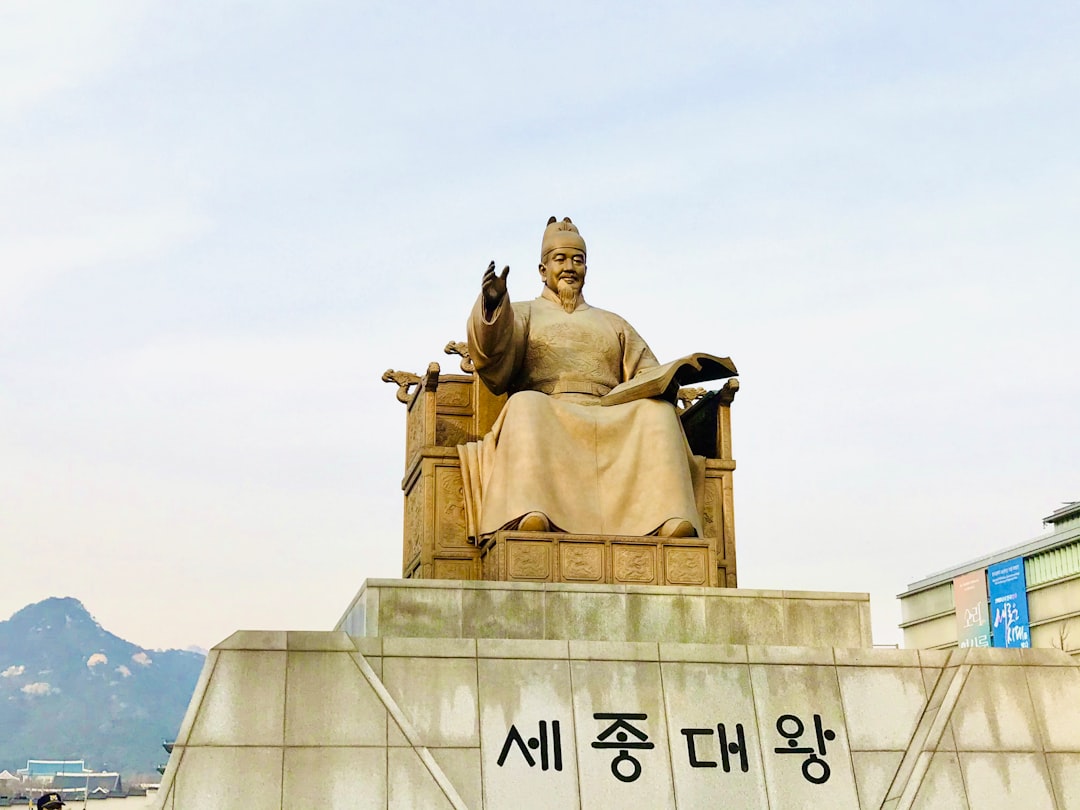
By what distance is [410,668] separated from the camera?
25.3 ft

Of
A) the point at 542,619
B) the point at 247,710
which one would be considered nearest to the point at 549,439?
the point at 542,619

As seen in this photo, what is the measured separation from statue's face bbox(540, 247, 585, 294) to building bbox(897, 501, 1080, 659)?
856 inches

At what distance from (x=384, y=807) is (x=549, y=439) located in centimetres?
273

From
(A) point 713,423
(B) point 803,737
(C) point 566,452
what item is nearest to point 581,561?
(C) point 566,452

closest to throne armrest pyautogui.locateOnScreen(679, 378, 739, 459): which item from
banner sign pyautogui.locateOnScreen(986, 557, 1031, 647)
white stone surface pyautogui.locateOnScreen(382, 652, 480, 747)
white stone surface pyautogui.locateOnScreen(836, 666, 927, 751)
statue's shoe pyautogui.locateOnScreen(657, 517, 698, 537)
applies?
statue's shoe pyautogui.locateOnScreen(657, 517, 698, 537)

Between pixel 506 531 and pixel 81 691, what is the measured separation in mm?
109280

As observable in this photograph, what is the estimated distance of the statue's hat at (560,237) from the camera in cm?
1051

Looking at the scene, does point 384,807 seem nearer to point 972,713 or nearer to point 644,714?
point 644,714

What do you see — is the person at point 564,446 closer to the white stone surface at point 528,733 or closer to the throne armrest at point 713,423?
the throne armrest at point 713,423

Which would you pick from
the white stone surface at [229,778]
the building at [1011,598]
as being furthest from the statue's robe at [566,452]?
the building at [1011,598]

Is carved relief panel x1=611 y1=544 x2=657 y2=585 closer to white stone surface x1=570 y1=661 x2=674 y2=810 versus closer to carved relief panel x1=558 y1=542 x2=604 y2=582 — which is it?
carved relief panel x1=558 y1=542 x2=604 y2=582

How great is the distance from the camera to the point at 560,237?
34.6 ft

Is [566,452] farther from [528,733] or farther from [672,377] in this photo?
[528,733]

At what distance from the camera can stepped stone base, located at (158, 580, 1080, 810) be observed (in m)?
7.38
